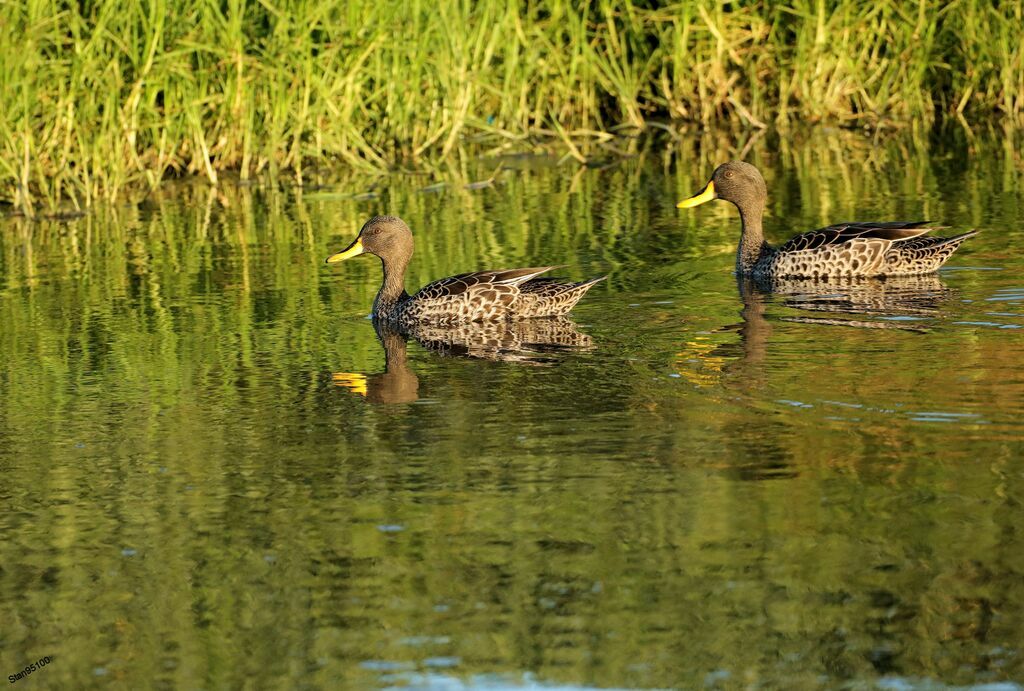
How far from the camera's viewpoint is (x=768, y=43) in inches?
721

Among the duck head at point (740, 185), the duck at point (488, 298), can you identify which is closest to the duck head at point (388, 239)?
the duck at point (488, 298)

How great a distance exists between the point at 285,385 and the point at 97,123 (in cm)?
682

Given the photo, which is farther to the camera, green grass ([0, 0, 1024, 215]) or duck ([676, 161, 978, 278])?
green grass ([0, 0, 1024, 215])

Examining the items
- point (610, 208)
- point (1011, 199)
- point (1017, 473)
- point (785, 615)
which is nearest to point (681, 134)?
point (610, 208)

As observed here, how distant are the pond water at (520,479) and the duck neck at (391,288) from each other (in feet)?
0.57

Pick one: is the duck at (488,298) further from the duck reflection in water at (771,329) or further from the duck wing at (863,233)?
the duck wing at (863,233)

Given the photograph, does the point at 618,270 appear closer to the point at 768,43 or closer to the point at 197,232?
the point at 197,232

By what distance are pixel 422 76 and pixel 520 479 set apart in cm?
986

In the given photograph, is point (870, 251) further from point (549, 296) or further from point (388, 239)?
point (388, 239)

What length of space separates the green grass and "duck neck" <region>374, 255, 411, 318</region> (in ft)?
14.5

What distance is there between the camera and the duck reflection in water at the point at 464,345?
8648mm

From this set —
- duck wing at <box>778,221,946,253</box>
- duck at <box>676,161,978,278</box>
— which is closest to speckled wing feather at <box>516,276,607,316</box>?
duck at <box>676,161,978,278</box>

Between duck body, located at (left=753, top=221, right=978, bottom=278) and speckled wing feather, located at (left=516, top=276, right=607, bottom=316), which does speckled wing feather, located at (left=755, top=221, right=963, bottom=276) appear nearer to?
duck body, located at (left=753, top=221, right=978, bottom=278)

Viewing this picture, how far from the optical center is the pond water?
207 inches
